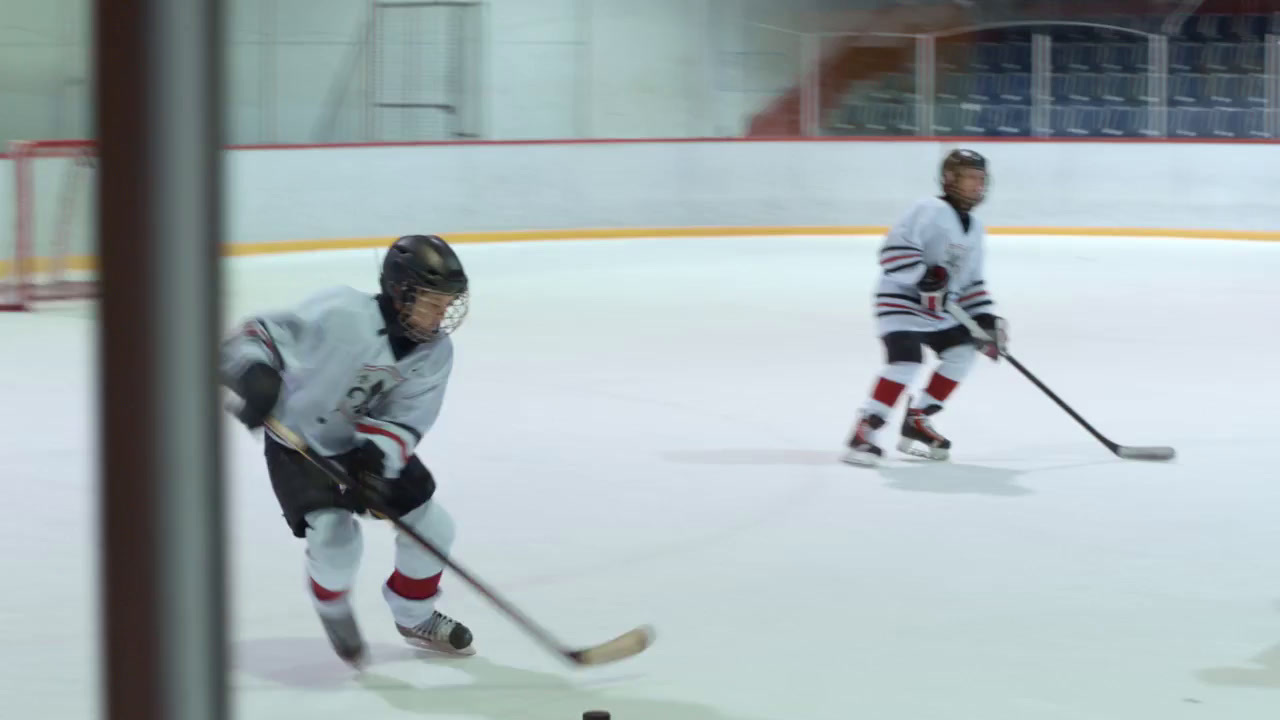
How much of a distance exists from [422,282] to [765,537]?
1.56 meters

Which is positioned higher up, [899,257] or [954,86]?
[954,86]

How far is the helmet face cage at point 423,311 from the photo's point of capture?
2541 mm

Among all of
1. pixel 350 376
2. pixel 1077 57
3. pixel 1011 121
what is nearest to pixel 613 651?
pixel 350 376

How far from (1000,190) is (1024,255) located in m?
1.66

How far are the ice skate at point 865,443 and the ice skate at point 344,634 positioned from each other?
7.22ft

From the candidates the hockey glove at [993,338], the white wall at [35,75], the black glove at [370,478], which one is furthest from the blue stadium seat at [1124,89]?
the black glove at [370,478]

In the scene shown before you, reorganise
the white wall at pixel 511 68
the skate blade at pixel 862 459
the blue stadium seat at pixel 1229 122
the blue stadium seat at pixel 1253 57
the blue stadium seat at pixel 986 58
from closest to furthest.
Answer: the skate blade at pixel 862 459
the white wall at pixel 511 68
the blue stadium seat at pixel 1229 122
the blue stadium seat at pixel 1253 57
the blue stadium seat at pixel 986 58

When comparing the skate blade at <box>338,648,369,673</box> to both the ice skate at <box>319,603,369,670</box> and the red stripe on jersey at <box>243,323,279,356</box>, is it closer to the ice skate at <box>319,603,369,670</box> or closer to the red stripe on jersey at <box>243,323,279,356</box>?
the ice skate at <box>319,603,369,670</box>

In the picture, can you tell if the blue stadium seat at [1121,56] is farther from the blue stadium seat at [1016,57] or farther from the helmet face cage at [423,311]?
the helmet face cage at [423,311]

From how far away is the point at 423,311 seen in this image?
2.56 meters

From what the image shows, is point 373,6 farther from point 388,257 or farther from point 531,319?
point 388,257

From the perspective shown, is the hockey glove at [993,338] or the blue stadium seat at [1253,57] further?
the blue stadium seat at [1253,57]

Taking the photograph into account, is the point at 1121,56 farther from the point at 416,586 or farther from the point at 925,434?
the point at 416,586

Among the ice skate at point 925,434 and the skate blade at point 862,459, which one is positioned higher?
the ice skate at point 925,434
